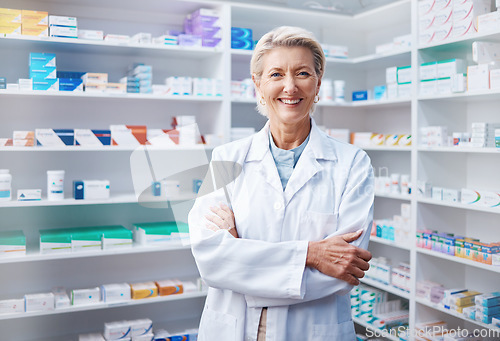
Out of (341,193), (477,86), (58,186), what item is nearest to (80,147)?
(58,186)

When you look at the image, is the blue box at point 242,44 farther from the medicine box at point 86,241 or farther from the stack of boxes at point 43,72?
the medicine box at point 86,241

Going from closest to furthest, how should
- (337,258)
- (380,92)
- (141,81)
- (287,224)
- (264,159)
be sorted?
(337,258)
(287,224)
(264,159)
(141,81)
(380,92)

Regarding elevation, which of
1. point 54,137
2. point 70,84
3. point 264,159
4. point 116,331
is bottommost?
point 116,331

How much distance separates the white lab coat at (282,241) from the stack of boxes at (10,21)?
1985mm

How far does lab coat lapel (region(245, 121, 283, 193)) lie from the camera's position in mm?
1776

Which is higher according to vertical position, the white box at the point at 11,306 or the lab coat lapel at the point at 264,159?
the lab coat lapel at the point at 264,159

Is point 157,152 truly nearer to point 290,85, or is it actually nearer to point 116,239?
point 116,239

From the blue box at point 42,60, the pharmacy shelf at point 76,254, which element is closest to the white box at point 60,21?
the blue box at point 42,60

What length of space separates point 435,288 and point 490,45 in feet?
5.19

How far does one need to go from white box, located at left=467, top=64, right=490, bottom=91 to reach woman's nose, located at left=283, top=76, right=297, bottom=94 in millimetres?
1681

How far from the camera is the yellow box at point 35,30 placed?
308 cm

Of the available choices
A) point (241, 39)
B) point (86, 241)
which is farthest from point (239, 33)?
point (86, 241)

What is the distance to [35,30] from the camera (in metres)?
3.10

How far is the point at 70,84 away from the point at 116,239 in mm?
1084
